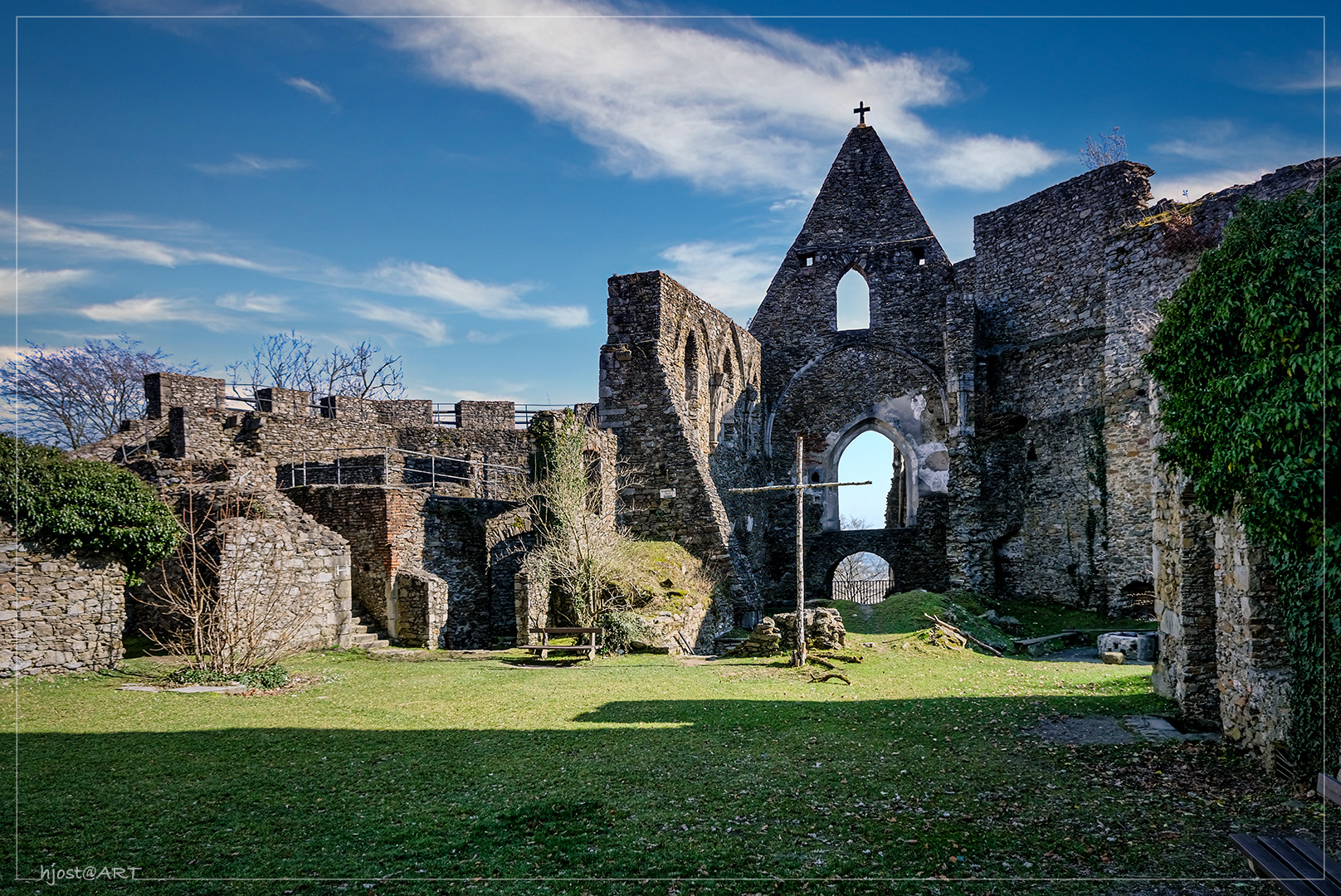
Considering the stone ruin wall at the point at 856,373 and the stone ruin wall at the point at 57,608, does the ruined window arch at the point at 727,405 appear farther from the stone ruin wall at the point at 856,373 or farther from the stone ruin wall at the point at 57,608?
the stone ruin wall at the point at 57,608

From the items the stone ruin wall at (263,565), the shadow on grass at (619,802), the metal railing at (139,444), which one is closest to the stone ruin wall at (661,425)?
the stone ruin wall at (263,565)

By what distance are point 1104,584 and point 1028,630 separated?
1.87m

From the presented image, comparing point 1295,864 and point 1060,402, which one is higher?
point 1060,402

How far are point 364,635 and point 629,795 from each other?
10.7m

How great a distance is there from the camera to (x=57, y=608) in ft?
35.2

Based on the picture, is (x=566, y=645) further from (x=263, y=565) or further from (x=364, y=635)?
(x=263, y=565)

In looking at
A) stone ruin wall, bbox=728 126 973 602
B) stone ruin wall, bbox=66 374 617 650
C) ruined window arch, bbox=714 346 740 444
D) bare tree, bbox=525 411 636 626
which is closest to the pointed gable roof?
stone ruin wall, bbox=728 126 973 602

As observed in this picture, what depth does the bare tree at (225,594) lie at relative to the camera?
1072cm

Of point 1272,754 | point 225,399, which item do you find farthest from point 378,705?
point 225,399

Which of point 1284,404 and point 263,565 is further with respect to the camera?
point 263,565

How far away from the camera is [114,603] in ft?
37.0

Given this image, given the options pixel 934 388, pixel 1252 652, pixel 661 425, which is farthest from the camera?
pixel 934 388

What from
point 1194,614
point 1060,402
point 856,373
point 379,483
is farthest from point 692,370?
point 1194,614

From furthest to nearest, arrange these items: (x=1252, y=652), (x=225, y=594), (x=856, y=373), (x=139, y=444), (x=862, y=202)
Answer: (x=862, y=202) < (x=856, y=373) < (x=139, y=444) < (x=225, y=594) < (x=1252, y=652)
